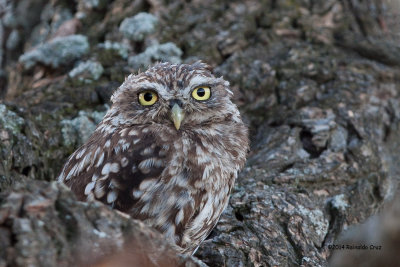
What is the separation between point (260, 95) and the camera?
4.21m

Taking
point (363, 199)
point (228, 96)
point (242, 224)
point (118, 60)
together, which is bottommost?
point (363, 199)

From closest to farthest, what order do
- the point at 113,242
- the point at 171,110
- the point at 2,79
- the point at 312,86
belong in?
1. the point at 113,242
2. the point at 171,110
3. the point at 312,86
4. the point at 2,79

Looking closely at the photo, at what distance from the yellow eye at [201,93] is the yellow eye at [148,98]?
268mm

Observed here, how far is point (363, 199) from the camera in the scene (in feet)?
11.6

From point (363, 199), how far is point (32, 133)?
2483 mm

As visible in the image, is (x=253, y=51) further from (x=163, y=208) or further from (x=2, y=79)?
(x=2, y=79)

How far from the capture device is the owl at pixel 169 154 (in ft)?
8.95

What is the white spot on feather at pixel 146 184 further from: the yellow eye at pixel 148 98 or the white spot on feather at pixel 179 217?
the yellow eye at pixel 148 98

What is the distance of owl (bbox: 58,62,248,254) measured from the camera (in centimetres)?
273

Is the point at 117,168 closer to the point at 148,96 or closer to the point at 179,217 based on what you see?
the point at 179,217

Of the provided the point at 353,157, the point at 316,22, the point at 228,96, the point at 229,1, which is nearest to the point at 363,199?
the point at 353,157

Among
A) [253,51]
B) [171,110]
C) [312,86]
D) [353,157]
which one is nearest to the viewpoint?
[171,110]

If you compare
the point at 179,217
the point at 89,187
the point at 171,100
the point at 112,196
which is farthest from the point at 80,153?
the point at 179,217

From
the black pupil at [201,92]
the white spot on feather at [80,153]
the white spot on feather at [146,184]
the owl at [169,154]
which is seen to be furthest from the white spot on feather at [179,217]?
the black pupil at [201,92]
